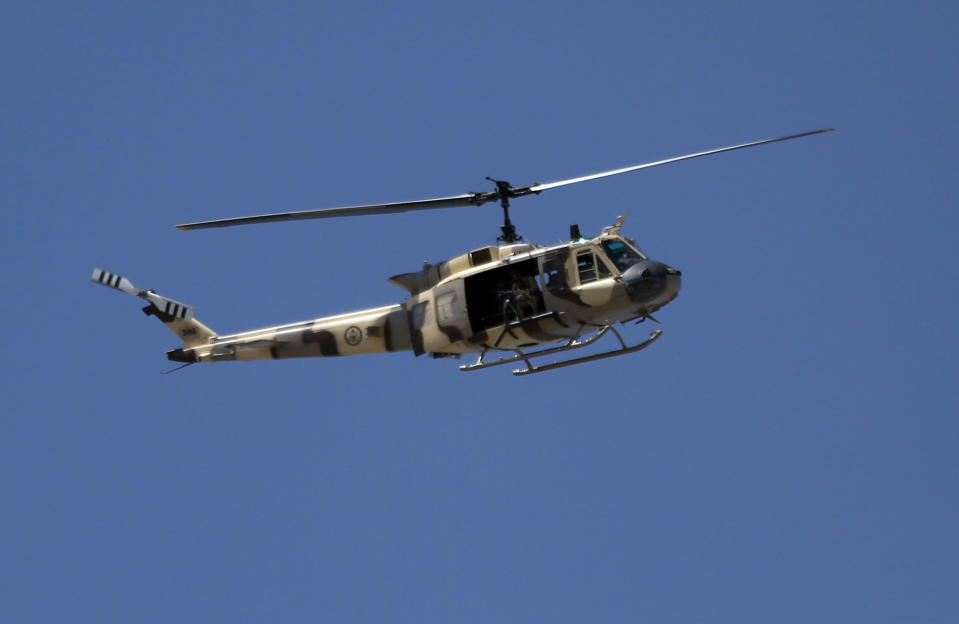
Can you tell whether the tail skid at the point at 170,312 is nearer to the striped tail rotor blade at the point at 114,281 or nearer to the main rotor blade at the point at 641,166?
the striped tail rotor blade at the point at 114,281

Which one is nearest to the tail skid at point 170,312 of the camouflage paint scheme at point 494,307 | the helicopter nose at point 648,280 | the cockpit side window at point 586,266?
the camouflage paint scheme at point 494,307

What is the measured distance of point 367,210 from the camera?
24156mm

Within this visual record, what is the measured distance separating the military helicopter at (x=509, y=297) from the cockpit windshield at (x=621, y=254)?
0.6 inches

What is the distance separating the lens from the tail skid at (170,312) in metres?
27.4

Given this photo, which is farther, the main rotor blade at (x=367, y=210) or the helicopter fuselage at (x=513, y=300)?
the main rotor blade at (x=367, y=210)

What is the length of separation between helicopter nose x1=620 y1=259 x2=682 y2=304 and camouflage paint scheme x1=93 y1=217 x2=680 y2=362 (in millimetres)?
16

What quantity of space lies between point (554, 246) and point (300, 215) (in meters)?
4.47

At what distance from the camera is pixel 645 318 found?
22.9 m

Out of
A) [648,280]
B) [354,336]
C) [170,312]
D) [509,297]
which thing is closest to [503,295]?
[509,297]

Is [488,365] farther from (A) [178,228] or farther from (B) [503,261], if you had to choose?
(A) [178,228]

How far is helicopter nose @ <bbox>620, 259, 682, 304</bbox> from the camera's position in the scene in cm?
2209

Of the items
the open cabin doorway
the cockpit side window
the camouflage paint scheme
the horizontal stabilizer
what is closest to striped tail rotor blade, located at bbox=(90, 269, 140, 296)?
the horizontal stabilizer

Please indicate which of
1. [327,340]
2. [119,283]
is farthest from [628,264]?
[119,283]

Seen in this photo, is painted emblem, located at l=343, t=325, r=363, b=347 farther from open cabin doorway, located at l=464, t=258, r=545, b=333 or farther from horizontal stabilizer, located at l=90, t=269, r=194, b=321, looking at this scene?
horizontal stabilizer, located at l=90, t=269, r=194, b=321
